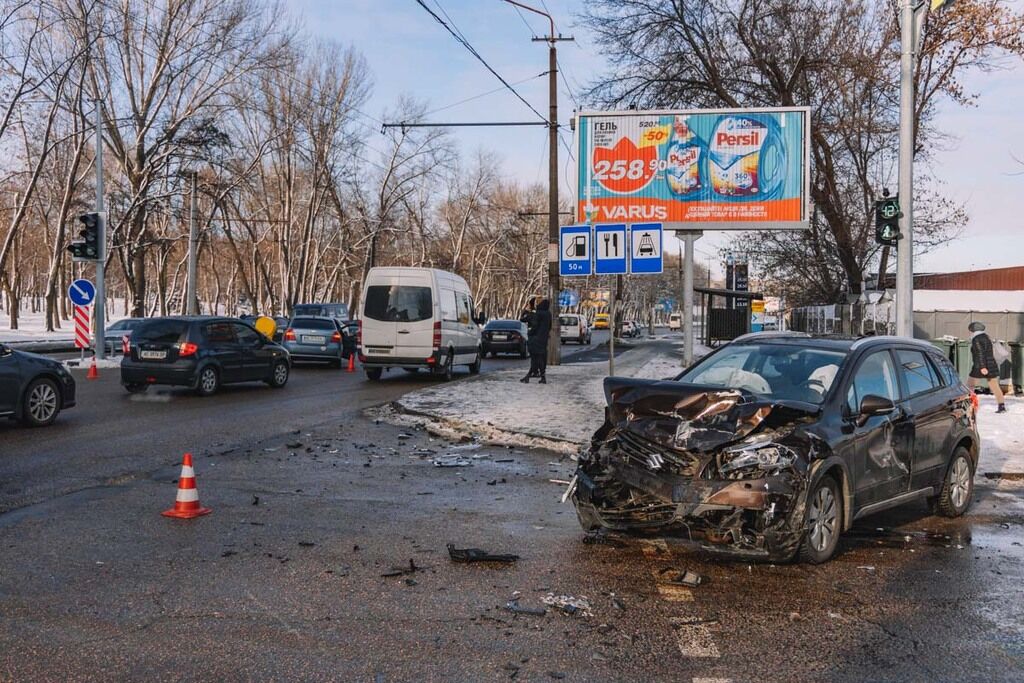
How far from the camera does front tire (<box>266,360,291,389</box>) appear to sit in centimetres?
1914

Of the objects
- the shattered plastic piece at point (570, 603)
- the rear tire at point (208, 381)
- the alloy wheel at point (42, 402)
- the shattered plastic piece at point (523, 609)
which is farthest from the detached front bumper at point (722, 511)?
the rear tire at point (208, 381)

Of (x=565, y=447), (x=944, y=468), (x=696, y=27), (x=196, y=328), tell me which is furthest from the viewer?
(x=696, y=27)

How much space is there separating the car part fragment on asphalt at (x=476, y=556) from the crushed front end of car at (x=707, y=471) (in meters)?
0.73

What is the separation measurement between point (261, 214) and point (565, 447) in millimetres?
54818

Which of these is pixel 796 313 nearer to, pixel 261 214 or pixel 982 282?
pixel 982 282

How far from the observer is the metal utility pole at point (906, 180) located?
44.5 ft

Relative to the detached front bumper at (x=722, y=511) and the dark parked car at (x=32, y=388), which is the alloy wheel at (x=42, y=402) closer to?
the dark parked car at (x=32, y=388)

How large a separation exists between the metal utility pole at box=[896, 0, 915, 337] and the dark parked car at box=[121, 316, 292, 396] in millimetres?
11928

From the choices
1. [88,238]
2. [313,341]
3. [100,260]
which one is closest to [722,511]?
[313,341]

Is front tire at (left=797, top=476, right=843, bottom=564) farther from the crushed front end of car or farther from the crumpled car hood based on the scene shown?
the crumpled car hood

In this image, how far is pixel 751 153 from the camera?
68.0 feet

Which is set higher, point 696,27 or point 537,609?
point 696,27

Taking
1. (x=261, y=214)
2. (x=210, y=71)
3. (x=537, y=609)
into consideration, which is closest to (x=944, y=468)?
(x=537, y=609)

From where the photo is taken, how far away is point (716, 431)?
590 cm
